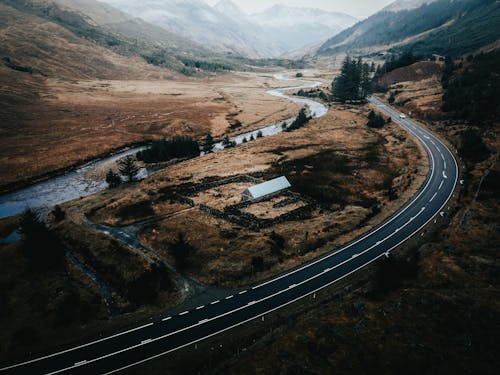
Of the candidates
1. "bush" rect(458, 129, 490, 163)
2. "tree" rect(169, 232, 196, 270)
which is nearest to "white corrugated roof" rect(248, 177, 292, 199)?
"tree" rect(169, 232, 196, 270)

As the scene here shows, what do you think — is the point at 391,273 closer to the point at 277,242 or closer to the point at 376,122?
the point at 277,242

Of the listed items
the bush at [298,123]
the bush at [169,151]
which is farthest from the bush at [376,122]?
the bush at [169,151]

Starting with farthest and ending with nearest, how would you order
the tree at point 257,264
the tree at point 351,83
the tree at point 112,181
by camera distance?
1. the tree at point 351,83
2. the tree at point 112,181
3. the tree at point 257,264

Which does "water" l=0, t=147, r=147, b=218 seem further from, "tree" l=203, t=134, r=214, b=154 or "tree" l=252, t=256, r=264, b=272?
"tree" l=252, t=256, r=264, b=272

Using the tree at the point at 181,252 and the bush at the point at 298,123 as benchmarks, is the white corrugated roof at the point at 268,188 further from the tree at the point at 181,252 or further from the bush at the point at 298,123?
the bush at the point at 298,123

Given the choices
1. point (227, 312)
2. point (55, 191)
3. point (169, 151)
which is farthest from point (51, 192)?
point (227, 312)

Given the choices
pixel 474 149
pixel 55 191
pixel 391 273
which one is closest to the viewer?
pixel 391 273

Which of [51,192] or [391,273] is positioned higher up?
[391,273]
